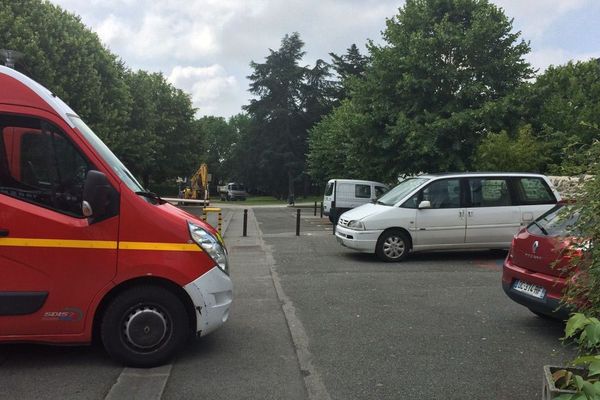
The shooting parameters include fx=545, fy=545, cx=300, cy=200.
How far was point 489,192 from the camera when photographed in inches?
433

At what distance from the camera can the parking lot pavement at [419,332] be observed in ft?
14.5

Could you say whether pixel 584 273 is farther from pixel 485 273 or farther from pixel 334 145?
pixel 334 145

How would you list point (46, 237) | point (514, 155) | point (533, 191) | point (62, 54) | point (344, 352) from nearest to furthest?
point (46, 237)
point (344, 352)
point (533, 191)
point (514, 155)
point (62, 54)

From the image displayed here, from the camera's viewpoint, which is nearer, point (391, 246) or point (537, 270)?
point (537, 270)

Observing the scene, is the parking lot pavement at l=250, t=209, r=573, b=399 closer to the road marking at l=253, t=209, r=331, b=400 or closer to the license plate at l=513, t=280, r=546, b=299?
the road marking at l=253, t=209, r=331, b=400

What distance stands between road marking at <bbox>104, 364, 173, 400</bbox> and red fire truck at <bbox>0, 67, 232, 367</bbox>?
0.11 meters

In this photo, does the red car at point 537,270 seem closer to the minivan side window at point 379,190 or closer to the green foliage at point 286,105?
the minivan side window at point 379,190

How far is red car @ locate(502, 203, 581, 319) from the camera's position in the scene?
5.41 meters

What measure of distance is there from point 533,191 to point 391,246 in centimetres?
317

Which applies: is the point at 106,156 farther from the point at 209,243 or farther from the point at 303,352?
the point at 303,352

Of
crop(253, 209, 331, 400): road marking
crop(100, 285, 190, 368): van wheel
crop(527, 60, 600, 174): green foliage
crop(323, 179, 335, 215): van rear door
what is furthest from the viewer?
crop(323, 179, 335, 215): van rear door

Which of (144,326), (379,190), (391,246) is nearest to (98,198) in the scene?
(144,326)

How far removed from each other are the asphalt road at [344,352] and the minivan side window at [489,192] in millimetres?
2630

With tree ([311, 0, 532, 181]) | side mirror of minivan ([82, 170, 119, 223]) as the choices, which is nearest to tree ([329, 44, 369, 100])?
tree ([311, 0, 532, 181])
